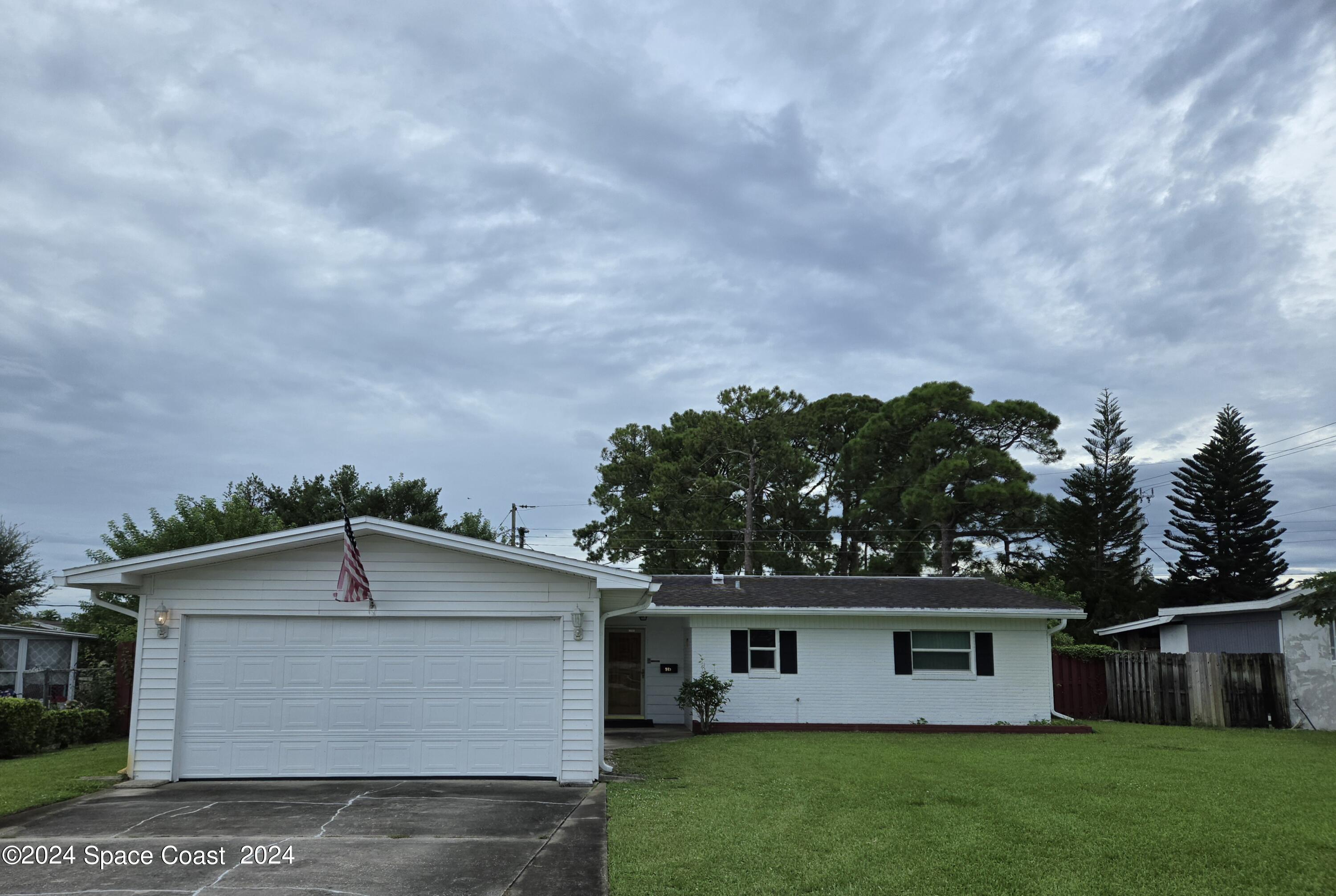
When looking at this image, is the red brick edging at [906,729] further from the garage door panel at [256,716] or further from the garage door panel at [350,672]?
the garage door panel at [256,716]

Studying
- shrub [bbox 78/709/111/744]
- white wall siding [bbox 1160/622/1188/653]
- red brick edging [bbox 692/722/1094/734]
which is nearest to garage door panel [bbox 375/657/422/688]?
red brick edging [bbox 692/722/1094/734]

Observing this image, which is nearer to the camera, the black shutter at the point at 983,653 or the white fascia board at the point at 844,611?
the white fascia board at the point at 844,611

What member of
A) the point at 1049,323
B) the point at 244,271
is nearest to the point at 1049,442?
the point at 1049,323

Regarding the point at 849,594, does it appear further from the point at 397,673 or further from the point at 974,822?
the point at 974,822

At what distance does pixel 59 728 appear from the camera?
1494 cm

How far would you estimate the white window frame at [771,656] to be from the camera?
1766cm

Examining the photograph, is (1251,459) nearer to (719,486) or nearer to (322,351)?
(719,486)

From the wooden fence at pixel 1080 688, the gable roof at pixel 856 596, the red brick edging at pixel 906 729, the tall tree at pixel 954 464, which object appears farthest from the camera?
the tall tree at pixel 954 464

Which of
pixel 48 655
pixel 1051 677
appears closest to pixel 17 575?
pixel 48 655

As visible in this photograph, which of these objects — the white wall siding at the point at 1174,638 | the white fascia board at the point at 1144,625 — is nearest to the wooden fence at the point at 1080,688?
the white wall siding at the point at 1174,638

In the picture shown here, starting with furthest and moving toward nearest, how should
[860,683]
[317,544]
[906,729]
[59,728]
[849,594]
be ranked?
[849,594], [860,683], [906,729], [59,728], [317,544]

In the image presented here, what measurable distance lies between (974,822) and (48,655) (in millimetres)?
18470

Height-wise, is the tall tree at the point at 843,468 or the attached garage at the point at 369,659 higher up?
the tall tree at the point at 843,468

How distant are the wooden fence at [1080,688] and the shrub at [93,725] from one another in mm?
19948
